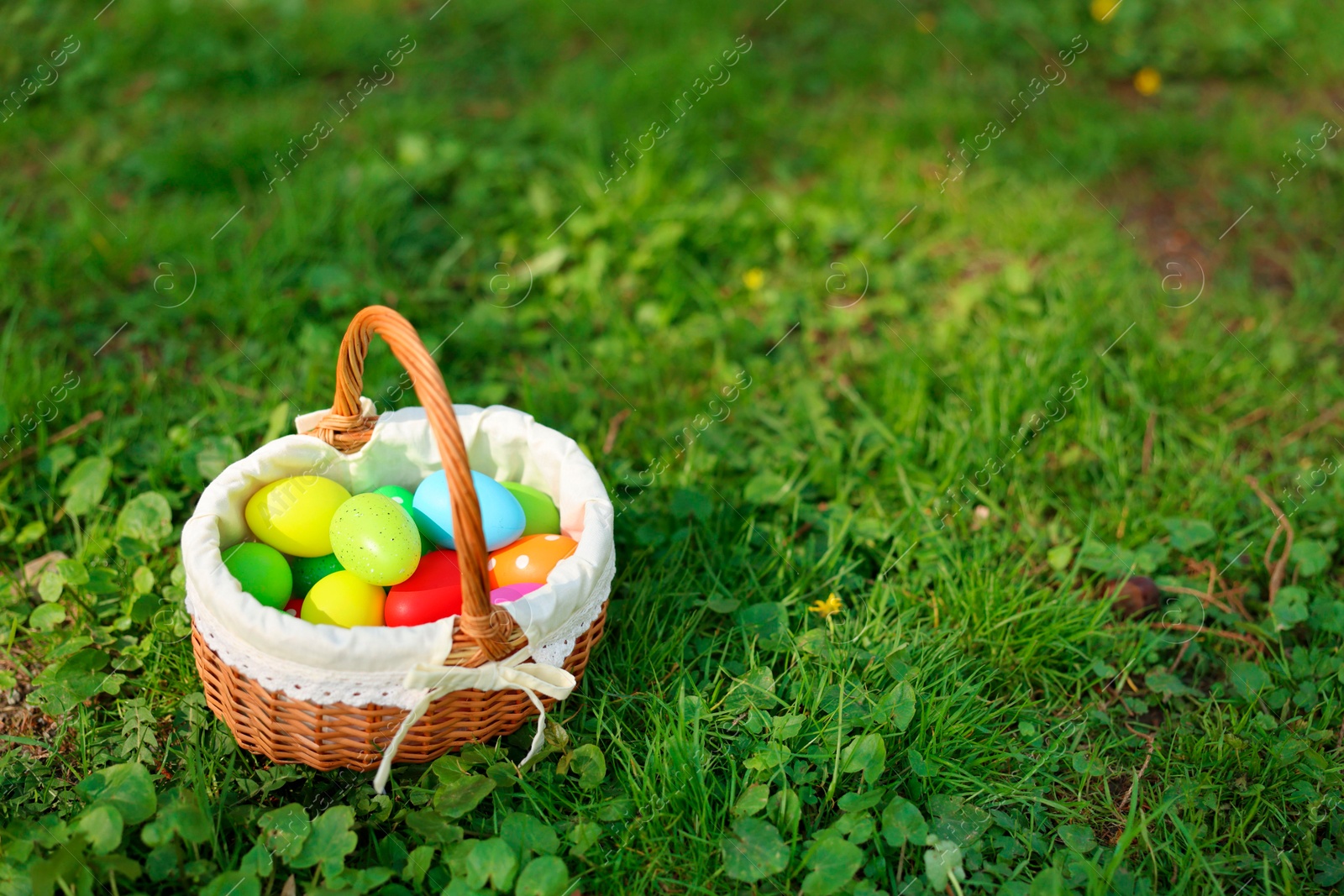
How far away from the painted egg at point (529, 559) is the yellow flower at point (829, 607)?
1.92 ft

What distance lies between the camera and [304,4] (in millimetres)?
4207

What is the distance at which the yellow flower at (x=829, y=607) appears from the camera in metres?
2.18

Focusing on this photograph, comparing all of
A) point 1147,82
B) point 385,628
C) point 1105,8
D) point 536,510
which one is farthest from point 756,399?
point 1105,8

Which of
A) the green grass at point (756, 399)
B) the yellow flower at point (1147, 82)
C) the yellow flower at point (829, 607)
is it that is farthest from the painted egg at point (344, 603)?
the yellow flower at point (1147, 82)

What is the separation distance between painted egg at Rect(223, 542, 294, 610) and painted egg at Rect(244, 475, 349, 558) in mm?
38

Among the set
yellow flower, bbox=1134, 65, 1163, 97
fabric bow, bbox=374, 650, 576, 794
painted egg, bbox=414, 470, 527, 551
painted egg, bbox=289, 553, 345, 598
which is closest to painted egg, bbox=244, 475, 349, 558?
painted egg, bbox=289, 553, 345, 598

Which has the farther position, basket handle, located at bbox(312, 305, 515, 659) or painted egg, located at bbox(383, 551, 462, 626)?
painted egg, located at bbox(383, 551, 462, 626)

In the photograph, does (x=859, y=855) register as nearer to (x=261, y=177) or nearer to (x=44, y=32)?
(x=261, y=177)

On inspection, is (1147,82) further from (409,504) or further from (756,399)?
(409,504)

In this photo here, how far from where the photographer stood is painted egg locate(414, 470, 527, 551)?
1952 millimetres

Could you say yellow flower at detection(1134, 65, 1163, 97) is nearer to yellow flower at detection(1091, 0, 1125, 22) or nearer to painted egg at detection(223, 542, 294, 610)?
yellow flower at detection(1091, 0, 1125, 22)

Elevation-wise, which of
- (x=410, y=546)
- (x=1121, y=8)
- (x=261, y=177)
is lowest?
(x=1121, y=8)

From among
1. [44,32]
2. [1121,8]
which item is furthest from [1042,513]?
[44,32]

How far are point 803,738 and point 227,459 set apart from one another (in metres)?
1.51
